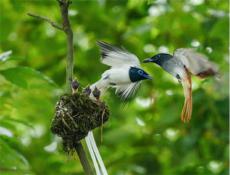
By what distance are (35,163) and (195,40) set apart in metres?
1.71

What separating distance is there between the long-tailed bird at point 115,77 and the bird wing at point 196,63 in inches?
10.9

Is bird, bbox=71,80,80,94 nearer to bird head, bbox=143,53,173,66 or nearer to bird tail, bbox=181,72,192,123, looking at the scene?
bird head, bbox=143,53,173,66

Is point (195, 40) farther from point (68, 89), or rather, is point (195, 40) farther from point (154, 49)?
point (68, 89)

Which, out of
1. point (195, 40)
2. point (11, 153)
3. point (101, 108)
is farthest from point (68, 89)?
point (195, 40)

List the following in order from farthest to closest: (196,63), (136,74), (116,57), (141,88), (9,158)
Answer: (141,88), (9,158), (116,57), (136,74), (196,63)

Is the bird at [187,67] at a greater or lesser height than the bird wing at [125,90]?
lesser

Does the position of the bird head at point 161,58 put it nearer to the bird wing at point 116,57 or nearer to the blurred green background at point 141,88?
the bird wing at point 116,57

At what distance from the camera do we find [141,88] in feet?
17.9

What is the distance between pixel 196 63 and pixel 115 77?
458 millimetres

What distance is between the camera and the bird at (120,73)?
3049mm

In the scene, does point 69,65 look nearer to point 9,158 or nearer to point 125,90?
point 125,90

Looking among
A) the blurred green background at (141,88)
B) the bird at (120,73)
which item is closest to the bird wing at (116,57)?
the bird at (120,73)

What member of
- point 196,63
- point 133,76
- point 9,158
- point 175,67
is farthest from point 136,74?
point 9,158

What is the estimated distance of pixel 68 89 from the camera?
299 centimetres
